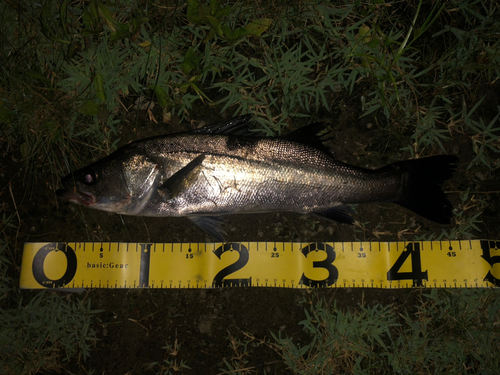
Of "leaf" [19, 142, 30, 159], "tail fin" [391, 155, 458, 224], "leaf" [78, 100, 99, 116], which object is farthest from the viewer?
"leaf" [19, 142, 30, 159]

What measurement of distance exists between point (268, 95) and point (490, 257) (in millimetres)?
3006

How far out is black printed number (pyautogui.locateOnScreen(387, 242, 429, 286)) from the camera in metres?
3.29

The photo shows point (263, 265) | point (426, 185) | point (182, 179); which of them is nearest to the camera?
point (182, 179)

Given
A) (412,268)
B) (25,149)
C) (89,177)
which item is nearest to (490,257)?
(412,268)

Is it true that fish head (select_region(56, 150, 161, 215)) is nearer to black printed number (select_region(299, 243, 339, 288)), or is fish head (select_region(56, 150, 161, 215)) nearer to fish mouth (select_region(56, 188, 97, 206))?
fish mouth (select_region(56, 188, 97, 206))

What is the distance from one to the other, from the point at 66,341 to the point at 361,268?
344 centimetres

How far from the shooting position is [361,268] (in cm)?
333

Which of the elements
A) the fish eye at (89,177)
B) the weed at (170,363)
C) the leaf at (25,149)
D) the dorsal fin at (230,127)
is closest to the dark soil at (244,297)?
the weed at (170,363)

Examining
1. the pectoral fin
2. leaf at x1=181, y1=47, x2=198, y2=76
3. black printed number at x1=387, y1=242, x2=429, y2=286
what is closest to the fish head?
the pectoral fin

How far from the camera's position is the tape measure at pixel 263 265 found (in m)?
3.28

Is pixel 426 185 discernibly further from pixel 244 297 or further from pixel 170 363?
pixel 170 363

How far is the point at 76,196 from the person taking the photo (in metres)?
2.99

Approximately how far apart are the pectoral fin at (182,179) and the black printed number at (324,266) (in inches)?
57.9

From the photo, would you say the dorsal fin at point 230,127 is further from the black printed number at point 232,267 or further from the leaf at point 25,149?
the leaf at point 25,149
